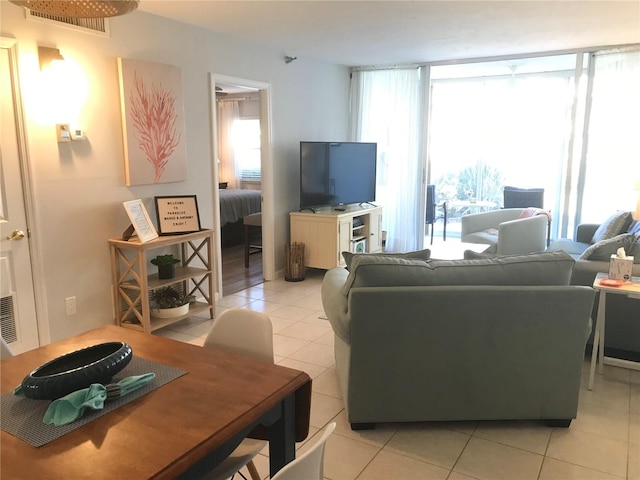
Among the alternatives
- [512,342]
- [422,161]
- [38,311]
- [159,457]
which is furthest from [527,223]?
[159,457]

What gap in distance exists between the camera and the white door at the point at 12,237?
3148 millimetres

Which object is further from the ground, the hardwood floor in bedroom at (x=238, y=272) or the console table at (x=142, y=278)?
the console table at (x=142, y=278)

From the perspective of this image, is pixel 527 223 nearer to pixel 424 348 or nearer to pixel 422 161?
pixel 422 161

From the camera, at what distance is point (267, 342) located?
6.65 ft

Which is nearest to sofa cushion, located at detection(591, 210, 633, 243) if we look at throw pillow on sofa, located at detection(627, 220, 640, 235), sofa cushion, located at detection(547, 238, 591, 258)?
throw pillow on sofa, located at detection(627, 220, 640, 235)

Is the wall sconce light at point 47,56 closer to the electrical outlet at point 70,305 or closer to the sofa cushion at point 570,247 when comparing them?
the electrical outlet at point 70,305

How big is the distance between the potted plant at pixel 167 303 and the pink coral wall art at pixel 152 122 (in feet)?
2.92

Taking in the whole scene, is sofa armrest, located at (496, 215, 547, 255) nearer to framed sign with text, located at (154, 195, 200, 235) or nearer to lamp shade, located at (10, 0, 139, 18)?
framed sign with text, located at (154, 195, 200, 235)

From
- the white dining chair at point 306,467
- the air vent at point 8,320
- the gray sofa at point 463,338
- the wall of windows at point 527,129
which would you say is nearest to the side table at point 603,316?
the gray sofa at point 463,338

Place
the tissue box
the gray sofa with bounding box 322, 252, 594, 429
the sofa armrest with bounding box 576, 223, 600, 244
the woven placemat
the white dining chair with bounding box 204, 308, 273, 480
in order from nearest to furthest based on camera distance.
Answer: the woven placemat < the white dining chair with bounding box 204, 308, 273, 480 < the gray sofa with bounding box 322, 252, 594, 429 < the tissue box < the sofa armrest with bounding box 576, 223, 600, 244

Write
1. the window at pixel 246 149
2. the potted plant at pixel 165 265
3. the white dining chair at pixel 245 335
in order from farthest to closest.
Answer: the window at pixel 246 149 < the potted plant at pixel 165 265 < the white dining chair at pixel 245 335

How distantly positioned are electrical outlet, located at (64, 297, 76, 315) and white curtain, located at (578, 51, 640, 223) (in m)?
5.11

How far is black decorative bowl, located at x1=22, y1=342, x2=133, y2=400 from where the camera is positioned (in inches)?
56.6

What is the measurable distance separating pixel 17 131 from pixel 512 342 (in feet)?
10.3
